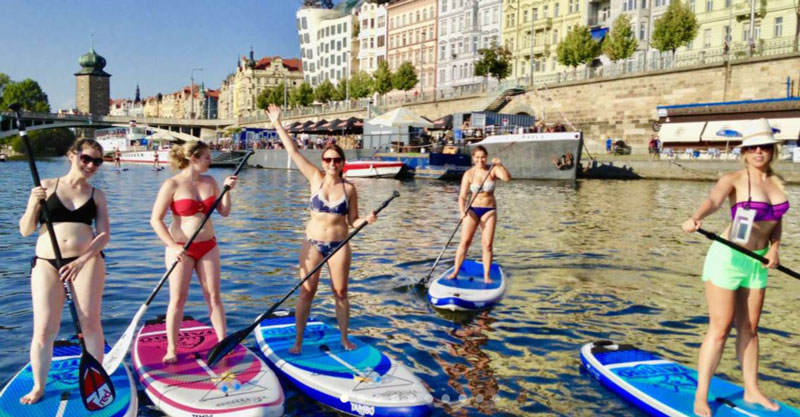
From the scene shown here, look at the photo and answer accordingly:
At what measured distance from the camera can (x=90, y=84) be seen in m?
175

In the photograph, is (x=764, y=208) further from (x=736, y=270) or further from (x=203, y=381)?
(x=203, y=381)

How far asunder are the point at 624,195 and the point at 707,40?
30.4 m

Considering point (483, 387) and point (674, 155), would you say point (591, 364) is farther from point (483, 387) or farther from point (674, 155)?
point (674, 155)

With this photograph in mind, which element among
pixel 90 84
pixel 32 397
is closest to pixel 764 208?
pixel 32 397

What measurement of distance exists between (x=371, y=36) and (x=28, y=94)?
7302 cm

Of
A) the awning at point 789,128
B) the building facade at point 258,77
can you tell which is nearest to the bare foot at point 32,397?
the awning at point 789,128

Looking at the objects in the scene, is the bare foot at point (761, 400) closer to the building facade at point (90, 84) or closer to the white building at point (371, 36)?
the white building at point (371, 36)

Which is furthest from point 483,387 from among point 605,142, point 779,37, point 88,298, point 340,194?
point 779,37

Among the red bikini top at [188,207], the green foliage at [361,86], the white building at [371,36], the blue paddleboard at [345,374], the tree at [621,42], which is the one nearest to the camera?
the blue paddleboard at [345,374]

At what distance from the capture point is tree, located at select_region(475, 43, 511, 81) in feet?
202

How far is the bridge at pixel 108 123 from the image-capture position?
8871 centimetres

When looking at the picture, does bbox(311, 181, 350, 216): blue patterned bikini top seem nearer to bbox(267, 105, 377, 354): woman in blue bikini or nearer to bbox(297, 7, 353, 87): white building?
bbox(267, 105, 377, 354): woman in blue bikini

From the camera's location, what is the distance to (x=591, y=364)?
6742mm

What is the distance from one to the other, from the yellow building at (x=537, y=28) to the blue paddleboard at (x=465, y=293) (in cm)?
5174
